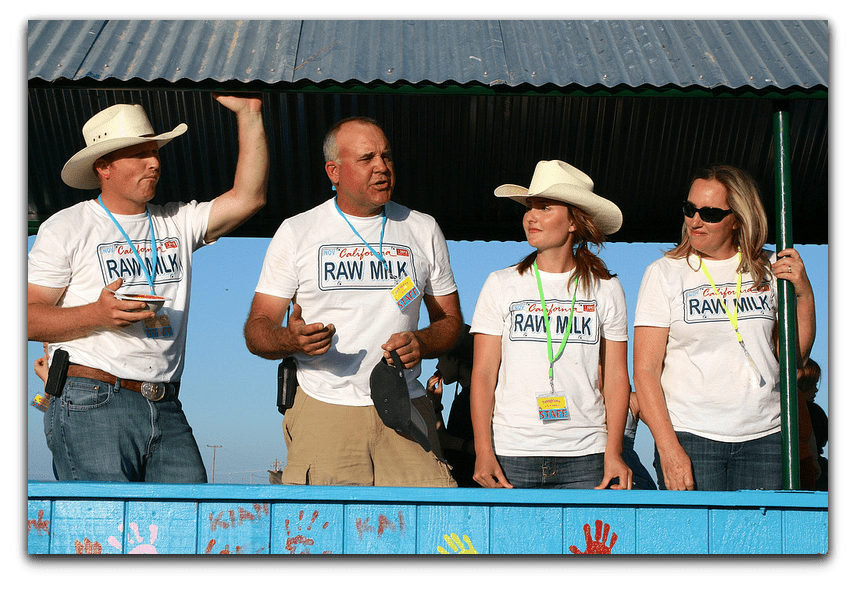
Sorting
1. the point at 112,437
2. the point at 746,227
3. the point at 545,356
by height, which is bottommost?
the point at 112,437

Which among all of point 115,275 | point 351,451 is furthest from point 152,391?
point 351,451

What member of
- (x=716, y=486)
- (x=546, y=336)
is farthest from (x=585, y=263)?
(x=716, y=486)

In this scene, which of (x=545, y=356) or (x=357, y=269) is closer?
(x=545, y=356)

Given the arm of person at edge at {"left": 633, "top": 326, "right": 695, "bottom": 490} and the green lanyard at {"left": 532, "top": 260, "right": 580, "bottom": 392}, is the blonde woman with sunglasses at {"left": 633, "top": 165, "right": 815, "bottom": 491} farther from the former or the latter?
the green lanyard at {"left": 532, "top": 260, "right": 580, "bottom": 392}

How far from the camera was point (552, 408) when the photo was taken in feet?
14.1

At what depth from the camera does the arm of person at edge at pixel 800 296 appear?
4383mm

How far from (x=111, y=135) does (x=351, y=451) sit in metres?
1.84

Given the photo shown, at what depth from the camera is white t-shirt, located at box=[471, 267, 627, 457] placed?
169 inches

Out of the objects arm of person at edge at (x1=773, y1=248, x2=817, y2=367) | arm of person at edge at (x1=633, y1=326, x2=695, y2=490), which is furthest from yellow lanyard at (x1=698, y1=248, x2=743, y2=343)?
arm of person at edge at (x1=633, y1=326, x2=695, y2=490)

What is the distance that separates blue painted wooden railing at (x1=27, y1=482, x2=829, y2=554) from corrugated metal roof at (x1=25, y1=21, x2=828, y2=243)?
1.77m

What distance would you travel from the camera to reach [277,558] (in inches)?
162

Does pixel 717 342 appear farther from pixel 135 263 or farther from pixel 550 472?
pixel 135 263

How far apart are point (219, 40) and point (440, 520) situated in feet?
8.04

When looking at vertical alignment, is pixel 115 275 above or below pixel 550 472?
above
